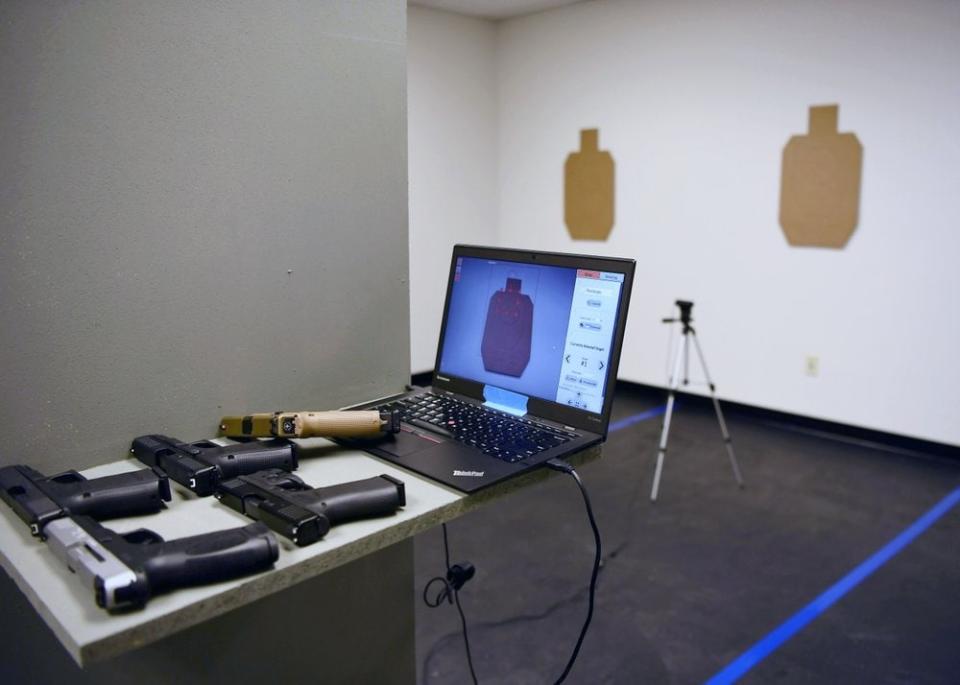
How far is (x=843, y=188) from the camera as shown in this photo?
3.79 meters

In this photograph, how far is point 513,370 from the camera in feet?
4.70

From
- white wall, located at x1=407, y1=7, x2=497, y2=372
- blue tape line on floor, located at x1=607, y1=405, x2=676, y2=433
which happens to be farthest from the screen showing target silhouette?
white wall, located at x1=407, y1=7, x2=497, y2=372

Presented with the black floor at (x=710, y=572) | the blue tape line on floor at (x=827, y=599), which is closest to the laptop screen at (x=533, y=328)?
the black floor at (x=710, y=572)

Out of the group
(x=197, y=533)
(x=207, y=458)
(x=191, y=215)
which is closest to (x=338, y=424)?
(x=207, y=458)

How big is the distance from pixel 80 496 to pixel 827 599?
240cm

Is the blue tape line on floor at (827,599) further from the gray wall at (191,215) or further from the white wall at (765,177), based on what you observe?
the gray wall at (191,215)

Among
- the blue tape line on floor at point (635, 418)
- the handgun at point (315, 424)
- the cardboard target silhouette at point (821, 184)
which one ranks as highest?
the cardboard target silhouette at point (821, 184)

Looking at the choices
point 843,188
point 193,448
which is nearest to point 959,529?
point 843,188

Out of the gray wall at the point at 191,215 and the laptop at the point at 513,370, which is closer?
the gray wall at the point at 191,215

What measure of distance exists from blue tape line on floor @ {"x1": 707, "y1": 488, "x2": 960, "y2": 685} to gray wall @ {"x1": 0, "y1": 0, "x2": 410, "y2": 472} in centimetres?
143

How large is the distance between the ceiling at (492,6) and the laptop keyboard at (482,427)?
151 inches

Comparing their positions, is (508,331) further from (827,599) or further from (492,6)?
(492,6)

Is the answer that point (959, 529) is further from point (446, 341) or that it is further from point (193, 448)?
point (193, 448)

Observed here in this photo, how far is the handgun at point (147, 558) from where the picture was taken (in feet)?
2.62
